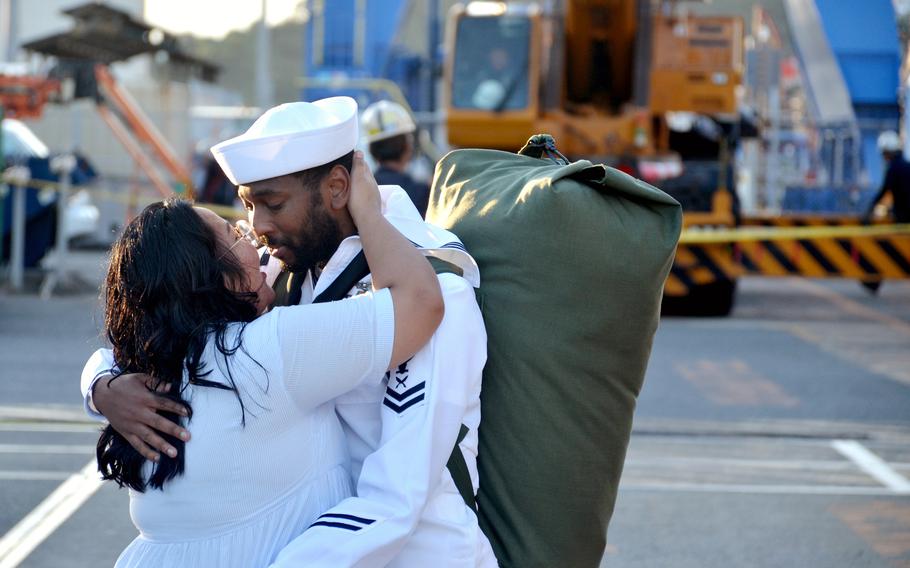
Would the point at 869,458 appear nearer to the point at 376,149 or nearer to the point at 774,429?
the point at 774,429

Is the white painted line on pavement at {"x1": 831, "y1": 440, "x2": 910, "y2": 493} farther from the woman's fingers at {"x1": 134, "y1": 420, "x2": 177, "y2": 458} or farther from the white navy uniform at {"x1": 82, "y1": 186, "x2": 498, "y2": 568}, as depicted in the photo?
the woman's fingers at {"x1": 134, "y1": 420, "x2": 177, "y2": 458}

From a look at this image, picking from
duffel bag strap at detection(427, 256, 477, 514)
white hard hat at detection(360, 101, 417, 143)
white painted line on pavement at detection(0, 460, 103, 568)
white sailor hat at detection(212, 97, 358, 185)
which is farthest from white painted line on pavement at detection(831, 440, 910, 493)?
white sailor hat at detection(212, 97, 358, 185)

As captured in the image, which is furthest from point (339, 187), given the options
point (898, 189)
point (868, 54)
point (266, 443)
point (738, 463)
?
point (868, 54)

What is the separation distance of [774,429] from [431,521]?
6.04 metres

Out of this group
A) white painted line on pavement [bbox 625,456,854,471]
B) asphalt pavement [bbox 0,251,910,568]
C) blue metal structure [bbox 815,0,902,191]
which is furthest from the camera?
blue metal structure [bbox 815,0,902,191]

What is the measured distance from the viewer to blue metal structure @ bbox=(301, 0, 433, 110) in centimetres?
2634

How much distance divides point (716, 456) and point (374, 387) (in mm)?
5127

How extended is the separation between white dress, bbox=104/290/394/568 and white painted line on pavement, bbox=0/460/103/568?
260 centimetres

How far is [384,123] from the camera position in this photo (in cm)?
705

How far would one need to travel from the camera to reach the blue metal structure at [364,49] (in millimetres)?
26344

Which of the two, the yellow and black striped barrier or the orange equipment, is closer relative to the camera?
the yellow and black striped barrier

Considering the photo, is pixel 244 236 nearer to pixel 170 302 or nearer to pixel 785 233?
pixel 170 302

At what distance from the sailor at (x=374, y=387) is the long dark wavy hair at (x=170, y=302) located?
0.08 meters

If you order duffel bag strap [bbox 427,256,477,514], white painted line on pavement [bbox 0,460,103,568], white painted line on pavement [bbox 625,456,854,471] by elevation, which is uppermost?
duffel bag strap [bbox 427,256,477,514]
